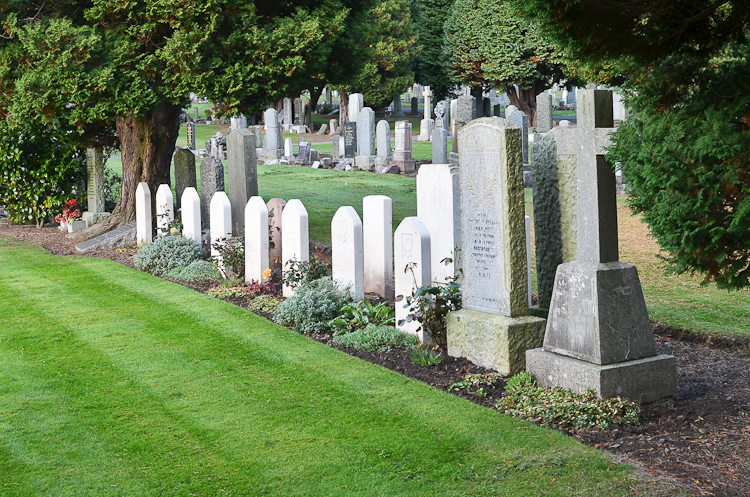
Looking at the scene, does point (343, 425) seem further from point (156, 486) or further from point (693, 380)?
point (693, 380)

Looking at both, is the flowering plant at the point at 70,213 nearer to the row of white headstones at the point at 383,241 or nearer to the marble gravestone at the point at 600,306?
the row of white headstones at the point at 383,241

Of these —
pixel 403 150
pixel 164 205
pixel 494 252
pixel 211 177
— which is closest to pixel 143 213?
pixel 164 205

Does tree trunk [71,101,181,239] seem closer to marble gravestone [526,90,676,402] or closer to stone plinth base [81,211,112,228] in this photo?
stone plinth base [81,211,112,228]

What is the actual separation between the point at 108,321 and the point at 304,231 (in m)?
2.27

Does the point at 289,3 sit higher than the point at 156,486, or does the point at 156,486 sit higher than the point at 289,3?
the point at 289,3

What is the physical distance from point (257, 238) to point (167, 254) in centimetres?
211

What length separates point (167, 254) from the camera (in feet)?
34.6

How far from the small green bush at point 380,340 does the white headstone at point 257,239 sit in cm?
248

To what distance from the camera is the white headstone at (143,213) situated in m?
11.7

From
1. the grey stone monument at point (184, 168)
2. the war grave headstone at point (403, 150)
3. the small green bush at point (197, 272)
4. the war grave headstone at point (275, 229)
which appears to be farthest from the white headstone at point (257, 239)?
the war grave headstone at point (403, 150)

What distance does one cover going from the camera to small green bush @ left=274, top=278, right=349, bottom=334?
24.2 ft

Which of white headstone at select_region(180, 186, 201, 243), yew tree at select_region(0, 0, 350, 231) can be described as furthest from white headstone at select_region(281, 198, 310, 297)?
yew tree at select_region(0, 0, 350, 231)

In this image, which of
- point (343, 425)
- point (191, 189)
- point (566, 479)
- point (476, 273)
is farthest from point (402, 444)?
point (191, 189)

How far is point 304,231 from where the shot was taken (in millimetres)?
8477
